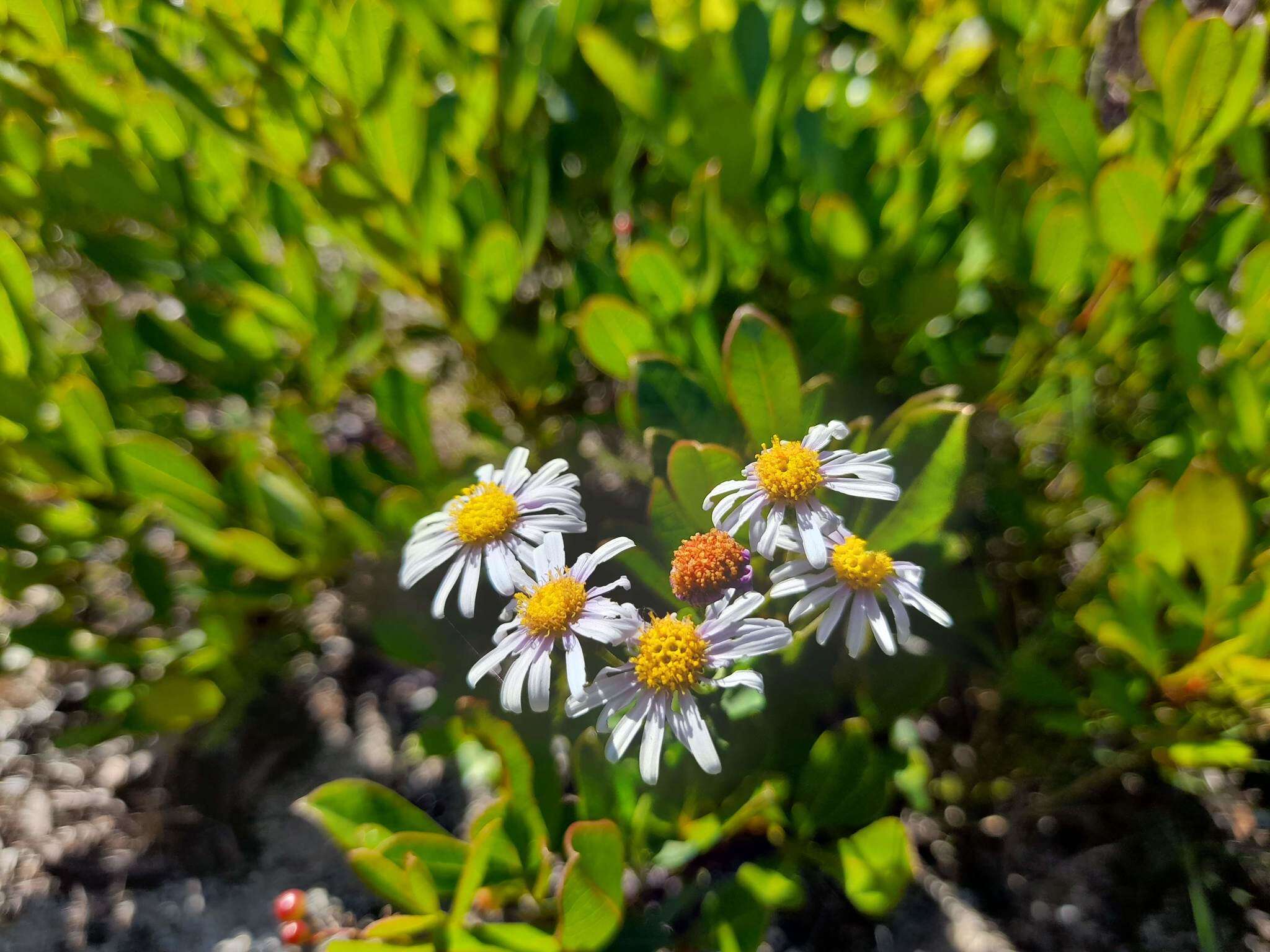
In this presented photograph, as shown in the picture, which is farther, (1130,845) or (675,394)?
(1130,845)

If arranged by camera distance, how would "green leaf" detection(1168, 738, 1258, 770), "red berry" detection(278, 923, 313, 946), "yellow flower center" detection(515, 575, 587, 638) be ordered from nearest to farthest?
"yellow flower center" detection(515, 575, 587, 638) → "green leaf" detection(1168, 738, 1258, 770) → "red berry" detection(278, 923, 313, 946)

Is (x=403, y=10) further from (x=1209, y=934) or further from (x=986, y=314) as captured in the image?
(x=1209, y=934)

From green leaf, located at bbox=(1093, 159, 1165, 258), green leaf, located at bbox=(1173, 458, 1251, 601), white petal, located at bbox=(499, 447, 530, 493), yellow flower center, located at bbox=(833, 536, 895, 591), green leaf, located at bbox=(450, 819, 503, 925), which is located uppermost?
green leaf, located at bbox=(1093, 159, 1165, 258)

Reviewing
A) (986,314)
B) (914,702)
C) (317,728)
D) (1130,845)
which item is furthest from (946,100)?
(317,728)

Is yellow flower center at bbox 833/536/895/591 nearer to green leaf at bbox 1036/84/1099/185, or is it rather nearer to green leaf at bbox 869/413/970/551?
green leaf at bbox 869/413/970/551

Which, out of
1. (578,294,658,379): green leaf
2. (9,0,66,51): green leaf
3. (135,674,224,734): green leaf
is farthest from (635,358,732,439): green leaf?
(9,0,66,51): green leaf

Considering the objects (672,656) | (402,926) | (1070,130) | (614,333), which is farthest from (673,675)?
(1070,130)

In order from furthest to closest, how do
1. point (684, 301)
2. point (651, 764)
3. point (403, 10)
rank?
point (403, 10), point (684, 301), point (651, 764)
